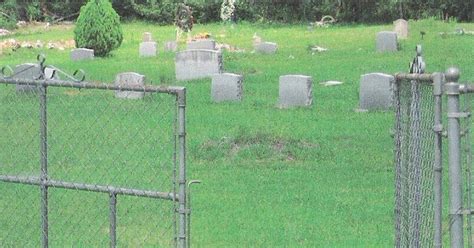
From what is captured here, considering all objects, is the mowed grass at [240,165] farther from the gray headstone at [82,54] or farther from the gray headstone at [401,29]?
the gray headstone at [401,29]

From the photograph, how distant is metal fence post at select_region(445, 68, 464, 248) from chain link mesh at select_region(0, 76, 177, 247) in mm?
2330

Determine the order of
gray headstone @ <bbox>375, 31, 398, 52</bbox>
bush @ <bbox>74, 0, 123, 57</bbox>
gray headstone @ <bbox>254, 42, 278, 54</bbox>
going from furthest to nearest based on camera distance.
A: bush @ <bbox>74, 0, 123, 57</bbox> < gray headstone @ <bbox>254, 42, 278, 54</bbox> < gray headstone @ <bbox>375, 31, 398, 52</bbox>

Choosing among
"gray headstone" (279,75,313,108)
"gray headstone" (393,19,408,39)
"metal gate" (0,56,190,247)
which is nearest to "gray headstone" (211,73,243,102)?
"gray headstone" (279,75,313,108)

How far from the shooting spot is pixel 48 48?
34688 millimetres

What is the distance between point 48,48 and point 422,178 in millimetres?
29379

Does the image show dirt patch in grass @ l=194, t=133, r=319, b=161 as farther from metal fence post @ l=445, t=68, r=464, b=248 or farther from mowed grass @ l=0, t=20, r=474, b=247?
metal fence post @ l=445, t=68, r=464, b=248

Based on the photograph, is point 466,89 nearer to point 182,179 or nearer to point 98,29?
point 182,179

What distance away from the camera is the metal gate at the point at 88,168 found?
7430 millimetres

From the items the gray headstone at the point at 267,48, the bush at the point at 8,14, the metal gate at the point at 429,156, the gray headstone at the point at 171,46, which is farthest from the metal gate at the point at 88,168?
the bush at the point at 8,14

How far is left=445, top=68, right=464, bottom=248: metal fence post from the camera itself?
5180 millimetres

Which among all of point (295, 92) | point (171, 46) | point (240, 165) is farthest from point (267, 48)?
point (240, 165)

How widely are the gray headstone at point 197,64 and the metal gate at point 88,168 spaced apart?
3.49 metres

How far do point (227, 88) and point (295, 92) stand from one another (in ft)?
4.57

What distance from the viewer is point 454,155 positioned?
5199 millimetres
